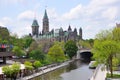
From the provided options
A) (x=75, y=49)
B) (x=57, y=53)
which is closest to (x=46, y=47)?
(x=75, y=49)

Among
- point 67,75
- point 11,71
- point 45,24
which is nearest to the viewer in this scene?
point 11,71

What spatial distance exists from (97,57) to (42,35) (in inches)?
4924

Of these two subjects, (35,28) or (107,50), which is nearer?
(107,50)

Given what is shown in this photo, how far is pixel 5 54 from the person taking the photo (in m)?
71.2

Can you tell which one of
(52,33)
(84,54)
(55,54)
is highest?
(52,33)

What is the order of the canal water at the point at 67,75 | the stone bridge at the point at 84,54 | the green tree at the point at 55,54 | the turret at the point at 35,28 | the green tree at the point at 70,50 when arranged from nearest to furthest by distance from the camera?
the canal water at the point at 67,75
the green tree at the point at 55,54
the green tree at the point at 70,50
the stone bridge at the point at 84,54
the turret at the point at 35,28

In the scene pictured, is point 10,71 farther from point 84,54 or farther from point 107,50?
point 84,54

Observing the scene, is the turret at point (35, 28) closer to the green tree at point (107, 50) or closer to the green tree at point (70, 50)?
the green tree at point (70, 50)

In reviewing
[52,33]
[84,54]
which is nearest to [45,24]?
[52,33]

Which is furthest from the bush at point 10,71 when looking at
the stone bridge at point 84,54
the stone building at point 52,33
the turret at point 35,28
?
the turret at point 35,28

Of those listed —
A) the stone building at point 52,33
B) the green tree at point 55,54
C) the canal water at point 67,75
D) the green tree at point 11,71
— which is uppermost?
the stone building at point 52,33

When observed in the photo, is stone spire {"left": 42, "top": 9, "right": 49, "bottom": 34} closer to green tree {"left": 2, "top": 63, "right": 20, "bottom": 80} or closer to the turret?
the turret

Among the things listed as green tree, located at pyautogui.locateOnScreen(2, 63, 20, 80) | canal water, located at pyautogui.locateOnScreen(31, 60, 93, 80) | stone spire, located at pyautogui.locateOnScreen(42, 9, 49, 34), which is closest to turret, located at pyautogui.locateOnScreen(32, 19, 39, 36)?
stone spire, located at pyautogui.locateOnScreen(42, 9, 49, 34)

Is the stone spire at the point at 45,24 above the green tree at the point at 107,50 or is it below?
above
